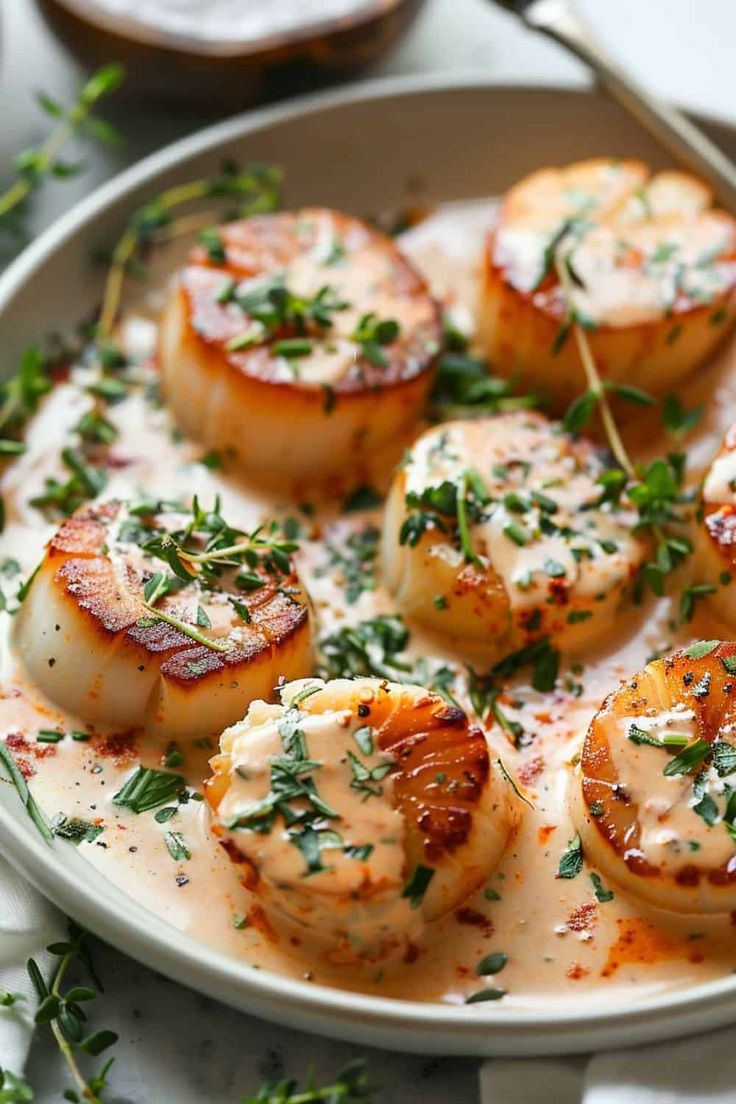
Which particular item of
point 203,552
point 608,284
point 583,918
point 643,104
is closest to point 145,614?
point 203,552

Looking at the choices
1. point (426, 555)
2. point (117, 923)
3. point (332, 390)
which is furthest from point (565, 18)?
point (117, 923)

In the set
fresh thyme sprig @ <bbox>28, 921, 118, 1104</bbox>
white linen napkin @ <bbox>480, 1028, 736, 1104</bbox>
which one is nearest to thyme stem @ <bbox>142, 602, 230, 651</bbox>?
fresh thyme sprig @ <bbox>28, 921, 118, 1104</bbox>

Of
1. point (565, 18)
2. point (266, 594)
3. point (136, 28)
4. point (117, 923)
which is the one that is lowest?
point (117, 923)

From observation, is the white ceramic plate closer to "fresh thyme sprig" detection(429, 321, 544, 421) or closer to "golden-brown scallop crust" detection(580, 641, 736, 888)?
"golden-brown scallop crust" detection(580, 641, 736, 888)

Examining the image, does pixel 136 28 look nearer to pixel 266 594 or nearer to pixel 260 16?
pixel 260 16

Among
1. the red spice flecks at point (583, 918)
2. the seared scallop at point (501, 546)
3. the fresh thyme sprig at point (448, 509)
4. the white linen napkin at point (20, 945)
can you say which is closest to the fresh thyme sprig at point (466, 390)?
the seared scallop at point (501, 546)

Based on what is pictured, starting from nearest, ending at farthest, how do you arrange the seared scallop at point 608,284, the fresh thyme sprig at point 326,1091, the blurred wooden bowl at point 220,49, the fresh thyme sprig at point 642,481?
the fresh thyme sprig at point 326,1091 → the fresh thyme sprig at point 642,481 → the seared scallop at point 608,284 → the blurred wooden bowl at point 220,49

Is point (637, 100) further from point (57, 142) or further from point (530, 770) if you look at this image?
point (530, 770)

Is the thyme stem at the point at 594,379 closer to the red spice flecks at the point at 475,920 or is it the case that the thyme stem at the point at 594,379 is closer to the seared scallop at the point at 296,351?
the seared scallop at the point at 296,351

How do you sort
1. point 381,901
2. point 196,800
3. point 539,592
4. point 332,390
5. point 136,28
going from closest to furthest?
1. point 381,901
2. point 196,800
3. point 539,592
4. point 332,390
5. point 136,28
